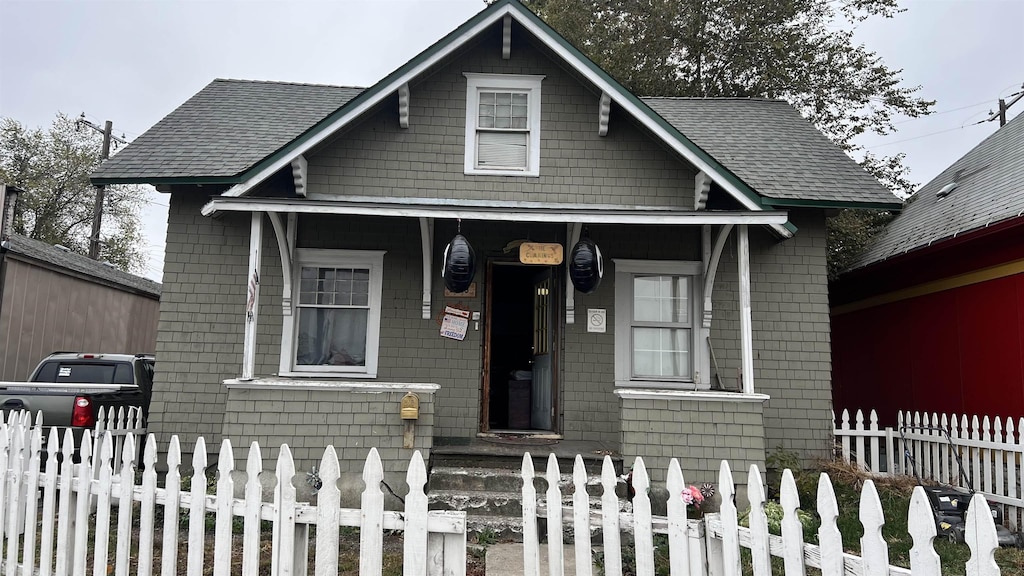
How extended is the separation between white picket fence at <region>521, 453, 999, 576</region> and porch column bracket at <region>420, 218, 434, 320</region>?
4632mm

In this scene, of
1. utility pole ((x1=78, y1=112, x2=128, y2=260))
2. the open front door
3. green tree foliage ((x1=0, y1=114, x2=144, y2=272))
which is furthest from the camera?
green tree foliage ((x1=0, y1=114, x2=144, y2=272))

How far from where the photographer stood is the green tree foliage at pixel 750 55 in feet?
58.0

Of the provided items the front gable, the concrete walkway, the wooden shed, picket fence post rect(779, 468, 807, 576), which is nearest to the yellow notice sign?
the front gable

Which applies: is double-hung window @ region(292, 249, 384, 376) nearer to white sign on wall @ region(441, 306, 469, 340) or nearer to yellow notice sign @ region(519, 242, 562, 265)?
white sign on wall @ region(441, 306, 469, 340)

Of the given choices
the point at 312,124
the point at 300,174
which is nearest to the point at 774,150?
the point at 300,174

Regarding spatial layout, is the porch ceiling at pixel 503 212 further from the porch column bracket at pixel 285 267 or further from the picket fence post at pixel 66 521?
the picket fence post at pixel 66 521

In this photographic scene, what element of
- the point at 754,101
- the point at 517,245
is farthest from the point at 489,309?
the point at 754,101

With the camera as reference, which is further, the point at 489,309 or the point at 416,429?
the point at 489,309

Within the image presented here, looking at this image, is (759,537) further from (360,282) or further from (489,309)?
(360,282)

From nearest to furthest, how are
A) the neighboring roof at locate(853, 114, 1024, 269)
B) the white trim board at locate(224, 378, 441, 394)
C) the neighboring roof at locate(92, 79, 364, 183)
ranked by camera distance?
the white trim board at locate(224, 378, 441, 394) < the neighboring roof at locate(92, 79, 364, 183) < the neighboring roof at locate(853, 114, 1024, 269)

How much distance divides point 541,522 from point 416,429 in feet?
5.07

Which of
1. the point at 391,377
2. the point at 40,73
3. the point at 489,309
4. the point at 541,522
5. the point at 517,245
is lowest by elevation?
the point at 541,522

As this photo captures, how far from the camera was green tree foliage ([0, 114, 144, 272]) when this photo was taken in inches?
1155

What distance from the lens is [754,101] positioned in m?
12.2
